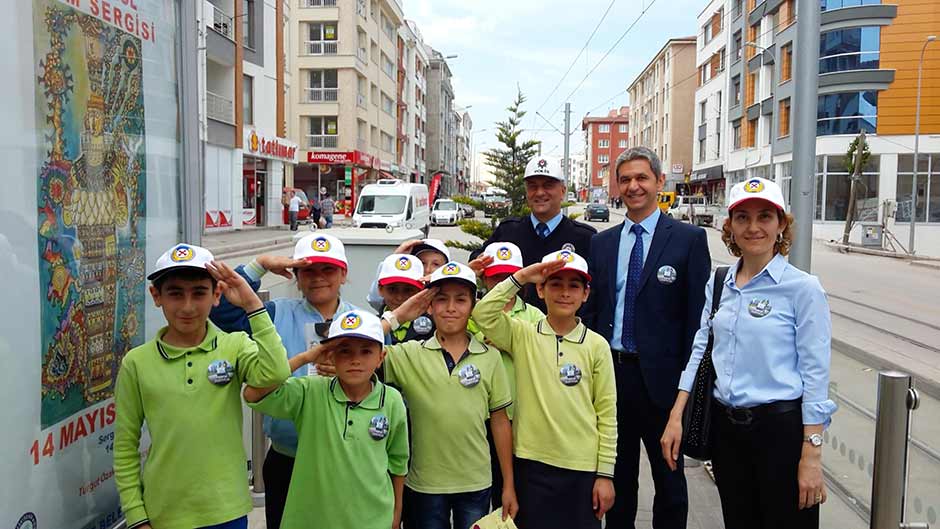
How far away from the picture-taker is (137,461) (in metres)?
2.48

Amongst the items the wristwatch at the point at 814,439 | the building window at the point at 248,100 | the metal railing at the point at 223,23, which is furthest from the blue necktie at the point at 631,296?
the building window at the point at 248,100

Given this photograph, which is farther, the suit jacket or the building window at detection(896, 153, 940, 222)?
the building window at detection(896, 153, 940, 222)

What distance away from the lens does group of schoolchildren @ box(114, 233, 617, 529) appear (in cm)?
246

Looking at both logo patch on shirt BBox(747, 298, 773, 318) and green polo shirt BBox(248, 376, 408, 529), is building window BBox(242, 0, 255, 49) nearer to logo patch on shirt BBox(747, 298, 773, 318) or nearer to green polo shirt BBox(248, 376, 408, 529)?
green polo shirt BBox(248, 376, 408, 529)

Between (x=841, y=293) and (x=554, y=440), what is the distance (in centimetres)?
1375

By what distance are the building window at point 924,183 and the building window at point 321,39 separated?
32.4 m

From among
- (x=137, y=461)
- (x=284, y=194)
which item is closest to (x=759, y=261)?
(x=137, y=461)

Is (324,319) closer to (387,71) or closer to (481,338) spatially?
(481,338)

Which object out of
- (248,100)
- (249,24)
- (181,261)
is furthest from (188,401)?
(249,24)

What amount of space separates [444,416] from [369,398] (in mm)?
410

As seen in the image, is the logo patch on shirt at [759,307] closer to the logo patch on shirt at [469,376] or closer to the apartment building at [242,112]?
the logo patch on shirt at [469,376]

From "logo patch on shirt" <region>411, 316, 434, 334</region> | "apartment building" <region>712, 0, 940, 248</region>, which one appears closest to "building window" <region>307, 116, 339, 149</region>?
"apartment building" <region>712, 0, 940, 248</region>

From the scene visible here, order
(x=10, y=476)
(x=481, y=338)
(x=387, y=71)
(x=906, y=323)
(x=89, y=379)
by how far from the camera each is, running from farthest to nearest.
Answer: (x=387, y=71), (x=906, y=323), (x=481, y=338), (x=89, y=379), (x=10, y=476)

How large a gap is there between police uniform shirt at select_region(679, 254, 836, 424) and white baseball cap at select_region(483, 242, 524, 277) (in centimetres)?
96
